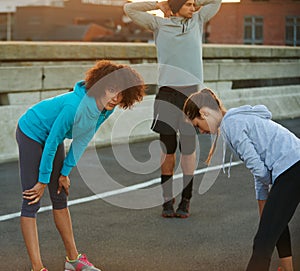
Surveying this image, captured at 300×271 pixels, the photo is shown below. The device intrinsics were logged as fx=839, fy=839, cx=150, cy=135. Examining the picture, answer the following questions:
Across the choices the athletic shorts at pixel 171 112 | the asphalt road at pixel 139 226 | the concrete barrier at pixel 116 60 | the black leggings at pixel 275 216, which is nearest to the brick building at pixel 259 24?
the concrete barrier at pixel 116 60

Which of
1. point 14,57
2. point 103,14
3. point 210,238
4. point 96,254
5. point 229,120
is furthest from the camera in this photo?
point 103,14

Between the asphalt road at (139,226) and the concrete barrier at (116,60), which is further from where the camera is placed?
the concrete barrier at (116,60)

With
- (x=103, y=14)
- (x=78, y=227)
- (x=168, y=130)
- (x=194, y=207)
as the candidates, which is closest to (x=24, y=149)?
(x=78, y=227)

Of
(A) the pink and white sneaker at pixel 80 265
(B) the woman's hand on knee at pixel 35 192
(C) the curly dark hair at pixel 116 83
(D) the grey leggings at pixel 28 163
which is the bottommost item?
(A) the pink and white sneaker at pixel 80 265

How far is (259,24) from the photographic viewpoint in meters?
77.1

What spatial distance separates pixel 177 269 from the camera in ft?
19.8

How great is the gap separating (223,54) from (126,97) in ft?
35.9

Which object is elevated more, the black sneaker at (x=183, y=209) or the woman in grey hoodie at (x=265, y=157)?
the woman in grey hoodie at (x=265, y=157)

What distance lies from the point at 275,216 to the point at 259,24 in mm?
73568

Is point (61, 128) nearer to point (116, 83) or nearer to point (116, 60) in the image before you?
point (116, 83)

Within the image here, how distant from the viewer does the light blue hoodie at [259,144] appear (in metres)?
4.93

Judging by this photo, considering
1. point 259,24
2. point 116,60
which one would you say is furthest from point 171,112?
point 259,24

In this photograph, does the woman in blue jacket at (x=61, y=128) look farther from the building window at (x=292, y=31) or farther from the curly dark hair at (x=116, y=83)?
the building window at (x=292, y=31)

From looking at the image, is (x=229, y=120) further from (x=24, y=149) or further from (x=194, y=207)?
(x=194, y=207)
